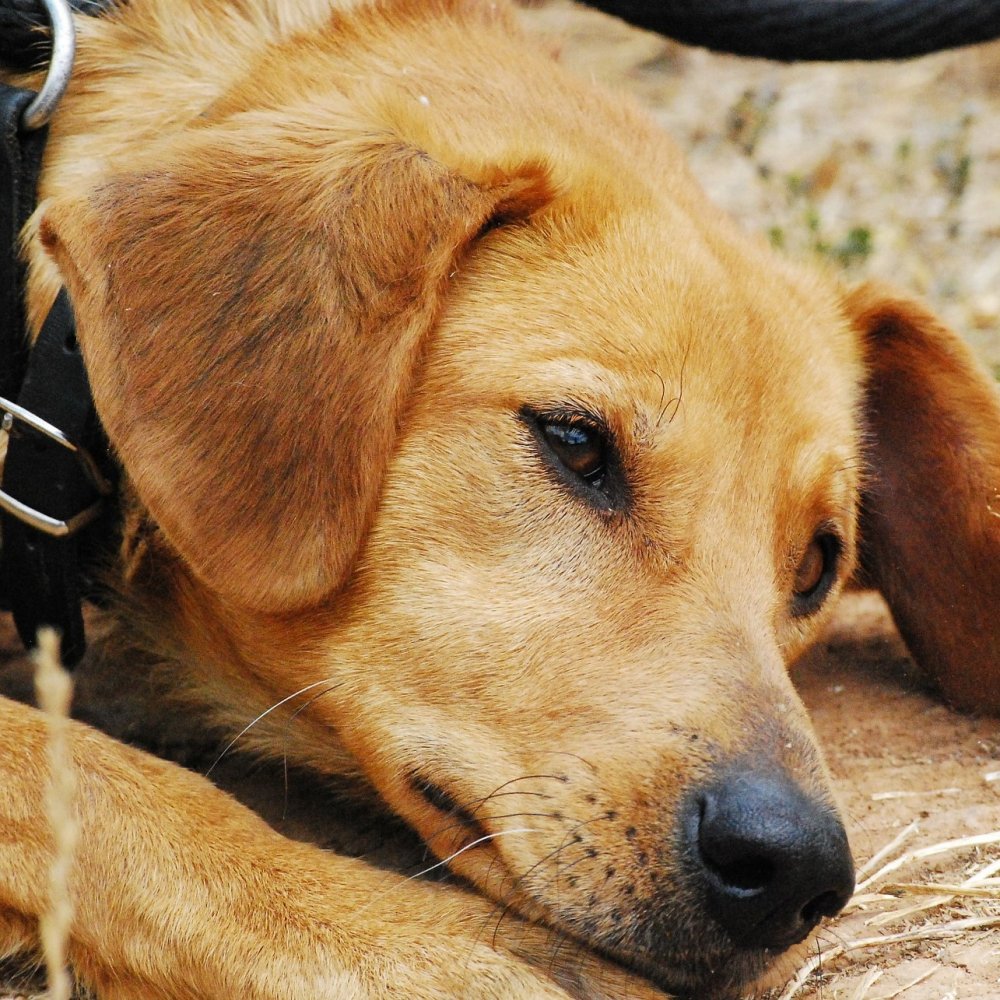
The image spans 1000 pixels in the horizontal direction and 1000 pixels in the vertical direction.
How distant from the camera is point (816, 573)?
3.38 metres

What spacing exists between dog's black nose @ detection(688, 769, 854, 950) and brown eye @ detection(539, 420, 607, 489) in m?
0.70

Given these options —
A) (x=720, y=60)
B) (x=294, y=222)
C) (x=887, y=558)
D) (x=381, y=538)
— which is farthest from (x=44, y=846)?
(x=720, y=60)

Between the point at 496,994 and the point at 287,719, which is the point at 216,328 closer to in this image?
the point at 287,719

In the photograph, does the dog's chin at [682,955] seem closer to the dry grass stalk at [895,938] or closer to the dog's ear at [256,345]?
the dry grass stalk at [895,938]

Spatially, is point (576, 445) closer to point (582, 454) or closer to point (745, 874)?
point (582, 454)

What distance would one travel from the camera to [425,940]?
2.45m

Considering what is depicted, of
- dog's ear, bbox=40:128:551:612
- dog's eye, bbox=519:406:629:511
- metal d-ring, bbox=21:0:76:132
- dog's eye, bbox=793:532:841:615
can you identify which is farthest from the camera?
dog's eye, bbox=793:532:841:615

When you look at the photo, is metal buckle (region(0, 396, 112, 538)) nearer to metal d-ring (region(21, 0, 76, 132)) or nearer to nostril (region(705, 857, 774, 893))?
metal d-ring (region(21, 0, 76, 132))

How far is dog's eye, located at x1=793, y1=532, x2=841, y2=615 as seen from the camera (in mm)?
3309

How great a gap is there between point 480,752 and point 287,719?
64cm

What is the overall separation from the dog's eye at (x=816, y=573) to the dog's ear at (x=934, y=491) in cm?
67

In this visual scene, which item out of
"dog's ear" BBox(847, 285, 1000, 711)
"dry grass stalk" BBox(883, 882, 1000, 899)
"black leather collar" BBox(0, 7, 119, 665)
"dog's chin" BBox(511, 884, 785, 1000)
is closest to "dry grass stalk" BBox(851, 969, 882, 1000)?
"dog's chin" BBox(511, 884, 785, 1000)

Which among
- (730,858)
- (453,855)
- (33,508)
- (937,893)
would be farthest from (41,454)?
(937,893)

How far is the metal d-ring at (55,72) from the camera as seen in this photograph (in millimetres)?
2969
